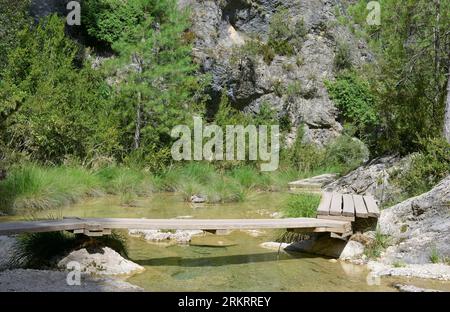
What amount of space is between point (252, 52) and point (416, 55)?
1161cm

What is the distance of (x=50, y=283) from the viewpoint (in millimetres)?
4613

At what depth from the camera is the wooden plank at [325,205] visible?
671 centimetres

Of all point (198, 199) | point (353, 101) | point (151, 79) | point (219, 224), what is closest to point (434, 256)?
point (219, 224)

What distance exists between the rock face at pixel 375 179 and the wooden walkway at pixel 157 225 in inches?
121

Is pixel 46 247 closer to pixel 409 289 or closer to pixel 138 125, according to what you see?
pixel 409 289

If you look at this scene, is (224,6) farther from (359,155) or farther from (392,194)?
(392,194)

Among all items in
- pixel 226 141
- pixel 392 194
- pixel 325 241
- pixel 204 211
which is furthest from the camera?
pixel 226 141

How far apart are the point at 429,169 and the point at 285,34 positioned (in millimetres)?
14969

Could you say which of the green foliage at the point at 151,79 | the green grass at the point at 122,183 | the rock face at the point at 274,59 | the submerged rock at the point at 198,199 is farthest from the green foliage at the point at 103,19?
the submerged rock at the point at 198,199

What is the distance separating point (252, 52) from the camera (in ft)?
68.0

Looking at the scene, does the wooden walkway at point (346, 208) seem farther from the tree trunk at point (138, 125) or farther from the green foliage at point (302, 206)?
the tree trunk at point (138, 125)

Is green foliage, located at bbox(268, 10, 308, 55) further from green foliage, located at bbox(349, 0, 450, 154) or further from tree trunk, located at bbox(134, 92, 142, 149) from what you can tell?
green foliage, located at bbox(349, 0, 450, 154)
